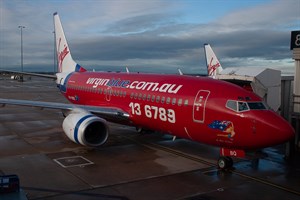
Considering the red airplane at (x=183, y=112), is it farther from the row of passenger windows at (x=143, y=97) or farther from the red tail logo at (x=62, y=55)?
the red tail logo at (x=62, y=55)

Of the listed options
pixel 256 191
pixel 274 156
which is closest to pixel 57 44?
pixel 274 156

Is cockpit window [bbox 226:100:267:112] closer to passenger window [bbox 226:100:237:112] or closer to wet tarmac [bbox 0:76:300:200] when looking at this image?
passenger window [bbox 226:100:237:112]

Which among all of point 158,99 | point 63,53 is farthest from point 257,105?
point 63,53

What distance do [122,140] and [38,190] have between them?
8429 millimetres

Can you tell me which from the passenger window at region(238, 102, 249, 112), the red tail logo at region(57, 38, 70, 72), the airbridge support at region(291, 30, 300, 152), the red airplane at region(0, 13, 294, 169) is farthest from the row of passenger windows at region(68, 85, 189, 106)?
the red tail logo at region(57, 38, 70, 72)

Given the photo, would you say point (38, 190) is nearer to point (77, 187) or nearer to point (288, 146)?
point (77, 187)

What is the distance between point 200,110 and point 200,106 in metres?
0.17

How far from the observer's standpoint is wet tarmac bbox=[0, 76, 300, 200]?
10930mm

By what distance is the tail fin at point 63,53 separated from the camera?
28.4 metres

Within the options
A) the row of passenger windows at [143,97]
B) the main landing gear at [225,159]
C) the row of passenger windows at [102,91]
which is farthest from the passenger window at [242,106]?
the row of passenger windows at [102,91]

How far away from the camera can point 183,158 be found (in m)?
15.3

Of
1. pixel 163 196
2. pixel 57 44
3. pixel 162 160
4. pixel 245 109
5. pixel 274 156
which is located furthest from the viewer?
pixel 57 44

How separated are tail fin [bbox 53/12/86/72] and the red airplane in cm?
659

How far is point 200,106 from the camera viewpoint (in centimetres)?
1353
